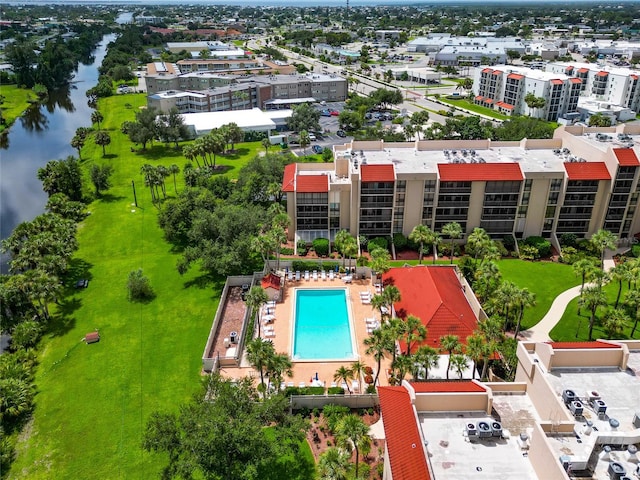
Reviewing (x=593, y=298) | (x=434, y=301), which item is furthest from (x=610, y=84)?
(x=434, y=301)

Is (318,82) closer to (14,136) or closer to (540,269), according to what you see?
(14,136)

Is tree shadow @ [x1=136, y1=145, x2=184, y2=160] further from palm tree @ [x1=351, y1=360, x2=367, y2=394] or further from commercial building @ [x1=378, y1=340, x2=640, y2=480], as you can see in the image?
commercial building @ [x1=378, y1=340, x2=640, y2=480]

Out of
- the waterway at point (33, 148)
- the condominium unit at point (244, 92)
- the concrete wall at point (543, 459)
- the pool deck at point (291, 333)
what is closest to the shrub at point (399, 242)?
the pool deck at point (291, 333)

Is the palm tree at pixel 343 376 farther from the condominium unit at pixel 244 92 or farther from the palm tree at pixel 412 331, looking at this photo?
the condominium unit at pixel 244 92

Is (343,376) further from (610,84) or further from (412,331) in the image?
(610,84)

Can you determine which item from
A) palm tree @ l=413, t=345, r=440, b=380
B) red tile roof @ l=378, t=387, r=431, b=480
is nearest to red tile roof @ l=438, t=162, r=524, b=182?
palm tree @ l=413, t=345, r=440, b=380

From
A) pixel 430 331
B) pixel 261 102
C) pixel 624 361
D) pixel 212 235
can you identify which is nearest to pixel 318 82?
pixel 261 102
